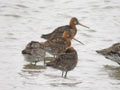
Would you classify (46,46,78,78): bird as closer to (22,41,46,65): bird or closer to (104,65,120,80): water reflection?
(22,41,46,65): bird

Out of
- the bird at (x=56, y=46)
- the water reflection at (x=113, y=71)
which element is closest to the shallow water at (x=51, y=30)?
the water reflection at (x=113, y=71)

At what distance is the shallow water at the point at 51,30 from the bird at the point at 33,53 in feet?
1.13

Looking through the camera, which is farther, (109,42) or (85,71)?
(109,42)

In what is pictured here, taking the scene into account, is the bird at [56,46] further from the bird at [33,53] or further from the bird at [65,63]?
the bird at [65,63]

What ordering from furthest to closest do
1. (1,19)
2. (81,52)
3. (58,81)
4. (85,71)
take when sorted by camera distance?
1. (1,19)
2. (81,52)
3. (85,71)
4. (58,81)

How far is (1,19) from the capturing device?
796 inches

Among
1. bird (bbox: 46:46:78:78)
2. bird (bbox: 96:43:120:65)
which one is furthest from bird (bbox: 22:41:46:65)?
bird (bbox: 96:43:120:65)

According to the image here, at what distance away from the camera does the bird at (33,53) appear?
1318 cm

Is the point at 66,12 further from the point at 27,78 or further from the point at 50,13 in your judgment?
the point at 27,78

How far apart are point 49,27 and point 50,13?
2.53m

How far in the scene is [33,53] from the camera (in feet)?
43.4

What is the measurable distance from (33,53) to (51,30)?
5707mm

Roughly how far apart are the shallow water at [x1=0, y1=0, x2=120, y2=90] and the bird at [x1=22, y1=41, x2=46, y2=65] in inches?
13.6

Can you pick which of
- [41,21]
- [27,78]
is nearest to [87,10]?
[41,21]
